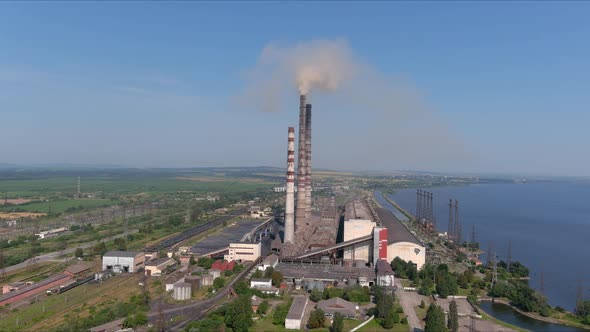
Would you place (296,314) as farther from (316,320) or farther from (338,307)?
(338,307)

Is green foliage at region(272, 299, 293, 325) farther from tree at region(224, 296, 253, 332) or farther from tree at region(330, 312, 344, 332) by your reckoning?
tree at region(330, 312, 344, 332)

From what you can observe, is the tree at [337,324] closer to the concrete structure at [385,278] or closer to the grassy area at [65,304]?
the concrete structure at [385,278]

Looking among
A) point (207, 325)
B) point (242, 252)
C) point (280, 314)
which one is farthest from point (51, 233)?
point (280, 314)

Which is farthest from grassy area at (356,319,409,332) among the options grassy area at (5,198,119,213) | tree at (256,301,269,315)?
grassy area at (5,198,119,213)

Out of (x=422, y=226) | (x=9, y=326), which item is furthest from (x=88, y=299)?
(x=422, y=226)

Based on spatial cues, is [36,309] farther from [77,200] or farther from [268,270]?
[77,200]
